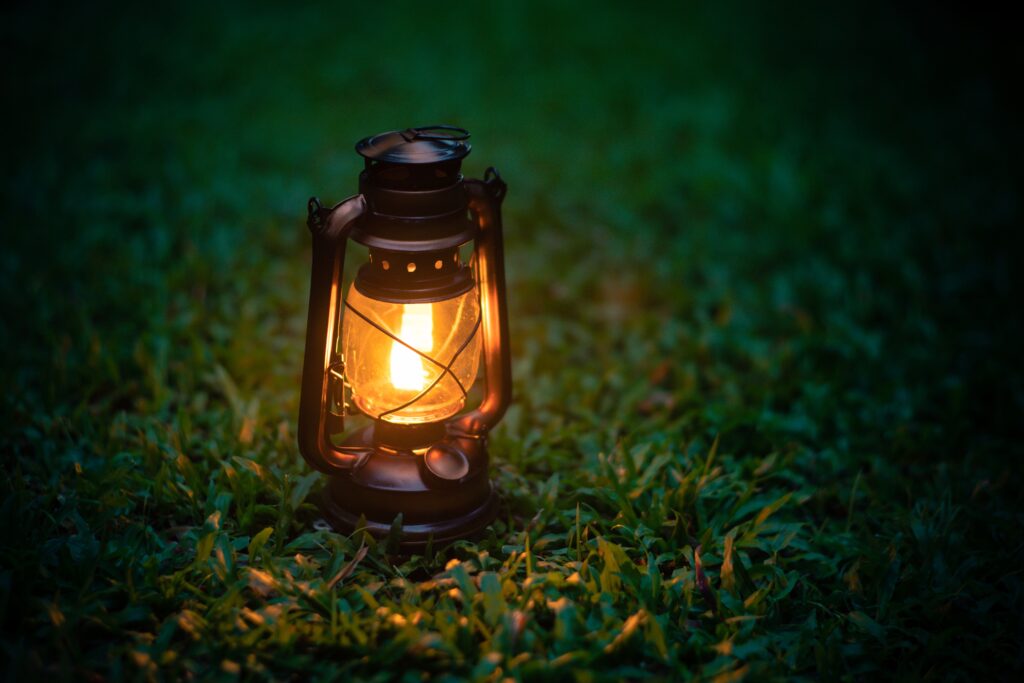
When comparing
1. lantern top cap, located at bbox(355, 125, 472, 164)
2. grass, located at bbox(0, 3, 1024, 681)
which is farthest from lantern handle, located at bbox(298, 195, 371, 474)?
grass, located at bbox(0, 3, 1024, 681)

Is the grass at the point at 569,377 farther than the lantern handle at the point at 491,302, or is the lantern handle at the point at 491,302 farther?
the lantern handle at the point at 491,302

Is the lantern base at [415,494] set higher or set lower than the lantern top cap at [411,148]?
lower

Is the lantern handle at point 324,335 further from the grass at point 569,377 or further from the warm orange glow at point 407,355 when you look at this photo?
the grass at point 569,377

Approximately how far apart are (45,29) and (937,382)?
9309 millimetres

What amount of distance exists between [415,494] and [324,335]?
537 mm

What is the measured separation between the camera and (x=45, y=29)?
9336mm

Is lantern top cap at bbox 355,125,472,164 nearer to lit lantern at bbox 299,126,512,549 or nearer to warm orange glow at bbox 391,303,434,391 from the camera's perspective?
lit lantern at bbox 299,126,512,549

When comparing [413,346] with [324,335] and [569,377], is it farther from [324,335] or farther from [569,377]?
[569,377]

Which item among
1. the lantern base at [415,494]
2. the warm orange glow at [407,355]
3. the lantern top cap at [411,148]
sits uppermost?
the lantern top cap at [411,148]

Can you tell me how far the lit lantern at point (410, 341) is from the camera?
7.61 ft

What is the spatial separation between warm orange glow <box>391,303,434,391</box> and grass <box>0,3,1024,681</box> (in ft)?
1.58

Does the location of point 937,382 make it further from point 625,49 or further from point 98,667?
point 625,49

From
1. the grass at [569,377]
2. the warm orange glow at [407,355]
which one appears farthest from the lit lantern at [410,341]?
the grass at [569,377]

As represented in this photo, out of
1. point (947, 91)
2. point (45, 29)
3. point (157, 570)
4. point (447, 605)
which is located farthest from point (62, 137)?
point (947, 91)
